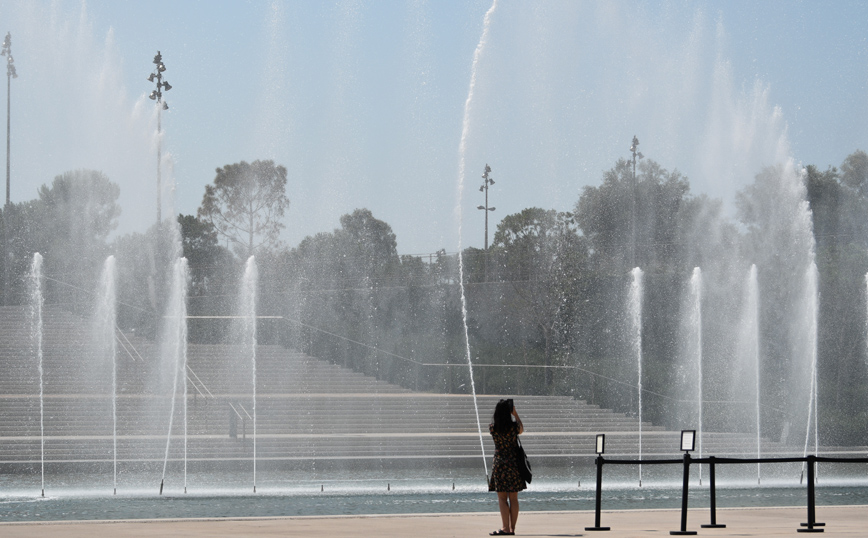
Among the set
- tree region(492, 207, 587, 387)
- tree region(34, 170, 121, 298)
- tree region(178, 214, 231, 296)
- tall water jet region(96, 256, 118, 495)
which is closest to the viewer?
tall water jet region(96, 256, 118, 495)

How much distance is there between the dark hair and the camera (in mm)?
9078

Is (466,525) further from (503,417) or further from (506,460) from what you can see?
(503,417)

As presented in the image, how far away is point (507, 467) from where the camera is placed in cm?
916

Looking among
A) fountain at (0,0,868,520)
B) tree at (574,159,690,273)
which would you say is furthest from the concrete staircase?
tree at (574,159,690,273)

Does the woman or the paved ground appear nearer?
A: the woman

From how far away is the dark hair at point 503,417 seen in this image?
29.8 feet

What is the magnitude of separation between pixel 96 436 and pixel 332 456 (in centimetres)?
540

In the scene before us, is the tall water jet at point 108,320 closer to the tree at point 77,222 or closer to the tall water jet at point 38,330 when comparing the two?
the tall water jet at point 38,330

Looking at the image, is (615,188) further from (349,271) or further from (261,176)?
(261,176)

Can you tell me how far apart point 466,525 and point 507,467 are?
5.16 feet

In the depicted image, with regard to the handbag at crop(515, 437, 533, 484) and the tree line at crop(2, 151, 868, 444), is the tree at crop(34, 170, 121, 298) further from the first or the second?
the handbag at crop(515, 437, 533, 484)

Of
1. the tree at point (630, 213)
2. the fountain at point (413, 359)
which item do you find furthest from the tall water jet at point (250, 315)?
the tree at point (630, 213)

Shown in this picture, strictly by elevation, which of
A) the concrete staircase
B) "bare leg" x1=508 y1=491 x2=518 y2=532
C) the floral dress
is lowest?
the concrete staircase

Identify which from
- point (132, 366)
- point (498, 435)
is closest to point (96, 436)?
point (132, 366)
